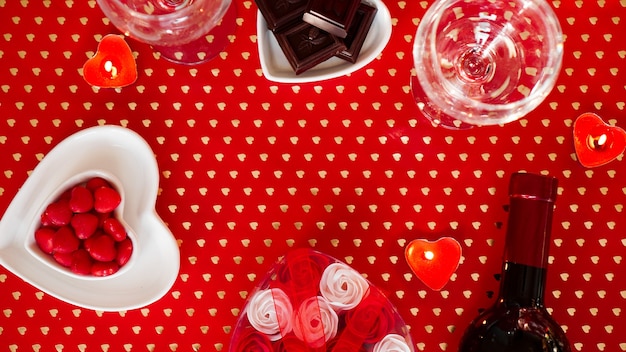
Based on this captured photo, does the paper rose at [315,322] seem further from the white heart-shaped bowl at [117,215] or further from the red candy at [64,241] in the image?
the red candy at [64,241]

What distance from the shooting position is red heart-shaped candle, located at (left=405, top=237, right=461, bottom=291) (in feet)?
2.70

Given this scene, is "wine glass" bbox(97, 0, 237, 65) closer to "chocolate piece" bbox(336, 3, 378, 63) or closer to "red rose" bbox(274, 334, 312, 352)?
"chocolate piece" bbox(336, 3, 378, 63)

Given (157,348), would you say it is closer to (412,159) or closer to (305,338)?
(305,338)

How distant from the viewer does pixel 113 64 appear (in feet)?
2.67

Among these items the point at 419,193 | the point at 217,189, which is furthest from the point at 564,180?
the point at 217,189

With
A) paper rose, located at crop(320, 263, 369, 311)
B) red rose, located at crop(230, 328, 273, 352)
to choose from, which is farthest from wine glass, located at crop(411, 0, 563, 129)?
red rose, located at crop(230, 328, 273, 352)

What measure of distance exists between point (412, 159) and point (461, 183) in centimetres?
7

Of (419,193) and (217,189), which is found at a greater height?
(419,193)

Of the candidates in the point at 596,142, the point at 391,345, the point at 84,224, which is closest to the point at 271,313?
the point at 391,345

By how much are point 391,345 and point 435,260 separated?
0.13 m

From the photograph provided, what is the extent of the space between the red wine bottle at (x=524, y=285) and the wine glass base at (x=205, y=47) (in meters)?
0.41

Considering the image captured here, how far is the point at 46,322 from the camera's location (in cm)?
83

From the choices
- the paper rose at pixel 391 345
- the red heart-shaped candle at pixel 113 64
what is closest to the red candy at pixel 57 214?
the red heart-shaped candle at pixel 113 64

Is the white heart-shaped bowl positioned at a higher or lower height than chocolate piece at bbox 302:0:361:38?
lower
